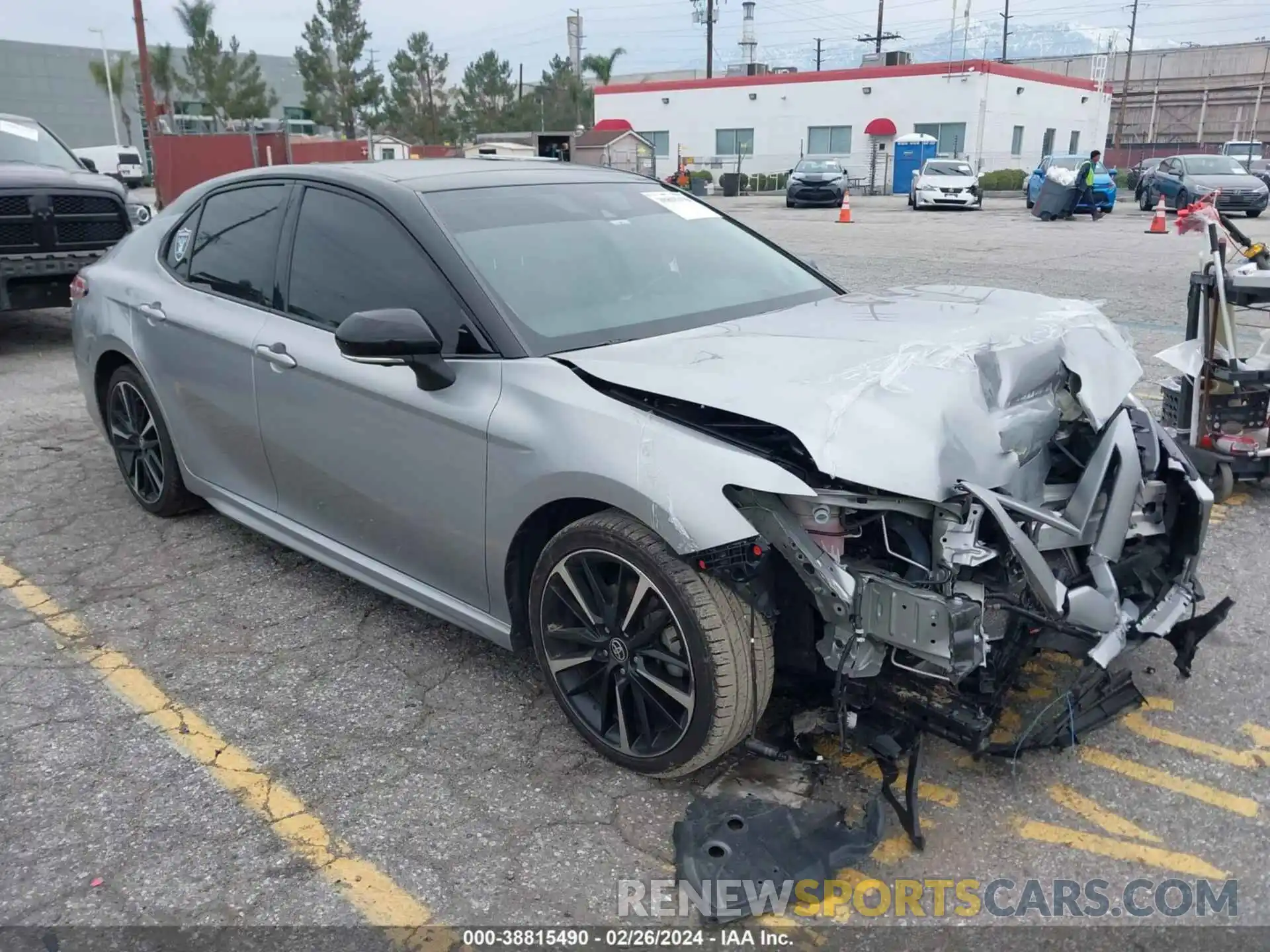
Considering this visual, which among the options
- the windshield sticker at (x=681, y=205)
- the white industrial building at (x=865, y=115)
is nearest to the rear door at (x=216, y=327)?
the windshield sticker at (x=681, y=205)

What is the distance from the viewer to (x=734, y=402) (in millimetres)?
2553

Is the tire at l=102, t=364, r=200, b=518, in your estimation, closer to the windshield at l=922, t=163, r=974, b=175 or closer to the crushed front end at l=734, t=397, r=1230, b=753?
the crushed front end at l=734, t=397, r=1230, b=753

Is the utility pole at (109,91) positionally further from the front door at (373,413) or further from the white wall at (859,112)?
the front door at (373,413)

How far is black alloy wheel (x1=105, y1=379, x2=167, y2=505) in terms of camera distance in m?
4.62

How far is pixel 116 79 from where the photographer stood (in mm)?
54875

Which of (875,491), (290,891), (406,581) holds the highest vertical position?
(875,491)

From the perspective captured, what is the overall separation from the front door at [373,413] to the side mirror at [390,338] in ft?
0.52

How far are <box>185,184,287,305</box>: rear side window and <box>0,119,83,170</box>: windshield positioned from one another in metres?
6.32

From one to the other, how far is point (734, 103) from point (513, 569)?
161ft

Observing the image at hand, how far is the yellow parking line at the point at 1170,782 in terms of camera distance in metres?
2.73

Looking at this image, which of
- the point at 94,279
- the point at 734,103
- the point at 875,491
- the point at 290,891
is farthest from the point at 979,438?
the point at 734,103

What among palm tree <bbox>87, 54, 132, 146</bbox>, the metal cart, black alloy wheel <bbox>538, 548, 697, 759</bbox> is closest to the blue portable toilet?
the metal cart

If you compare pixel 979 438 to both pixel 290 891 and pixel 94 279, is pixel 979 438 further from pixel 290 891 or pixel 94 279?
pixel 94 279

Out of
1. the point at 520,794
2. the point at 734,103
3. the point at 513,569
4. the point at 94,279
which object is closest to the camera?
the point at 520,794
